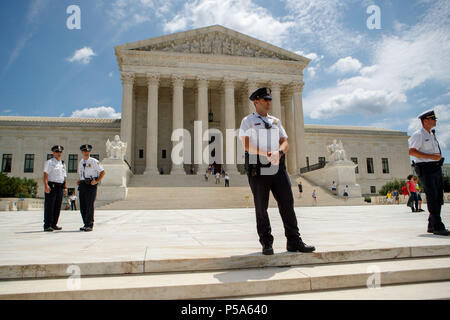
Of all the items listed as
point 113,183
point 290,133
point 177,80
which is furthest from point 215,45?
point 113,183

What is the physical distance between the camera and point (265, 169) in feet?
12.7

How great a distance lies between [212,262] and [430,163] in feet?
15.0

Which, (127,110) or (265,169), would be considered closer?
(265,169)

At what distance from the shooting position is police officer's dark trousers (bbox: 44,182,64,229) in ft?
24.0

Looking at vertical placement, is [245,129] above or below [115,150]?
below

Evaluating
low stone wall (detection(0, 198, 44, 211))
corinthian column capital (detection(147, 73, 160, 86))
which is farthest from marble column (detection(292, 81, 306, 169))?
low stone wall (detection(0, 198, 44, 211))

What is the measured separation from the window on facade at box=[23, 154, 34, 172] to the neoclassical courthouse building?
0.46 ft

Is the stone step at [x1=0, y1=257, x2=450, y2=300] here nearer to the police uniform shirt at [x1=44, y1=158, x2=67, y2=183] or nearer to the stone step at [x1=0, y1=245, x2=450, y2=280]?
the stone step at [x1=0, y1=245, x2=450, y2=280]

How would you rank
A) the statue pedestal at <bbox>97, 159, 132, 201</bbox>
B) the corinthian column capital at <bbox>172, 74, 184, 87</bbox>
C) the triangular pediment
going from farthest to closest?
1. the triangular pediment
2. the corinthian column capital at <bbox>172, 74, 184, 87</bbox>
3. the statue pedestal at <bbox>97, 159, 132, 201</bbox>

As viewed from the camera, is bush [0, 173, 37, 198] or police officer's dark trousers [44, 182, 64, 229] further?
bush [0, 173, 37, 198]

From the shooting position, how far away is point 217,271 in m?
3.33

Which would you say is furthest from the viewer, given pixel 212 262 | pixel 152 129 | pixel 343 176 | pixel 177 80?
pixel 177 80

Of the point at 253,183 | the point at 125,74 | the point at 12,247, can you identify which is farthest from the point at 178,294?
the point at 125,74

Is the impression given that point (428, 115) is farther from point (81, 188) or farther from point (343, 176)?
point (343, 176)
